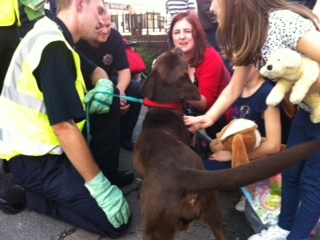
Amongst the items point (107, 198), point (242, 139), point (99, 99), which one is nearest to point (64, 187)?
point (107, 198)

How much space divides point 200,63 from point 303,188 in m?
1.57

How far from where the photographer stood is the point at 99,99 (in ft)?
9.54

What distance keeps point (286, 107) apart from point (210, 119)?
0.53 m

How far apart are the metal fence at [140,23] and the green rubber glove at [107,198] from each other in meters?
7.38

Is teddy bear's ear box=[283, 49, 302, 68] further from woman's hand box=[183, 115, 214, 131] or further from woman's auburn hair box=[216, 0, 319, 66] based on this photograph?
woman's hand box=[183, 115, 214, 131]

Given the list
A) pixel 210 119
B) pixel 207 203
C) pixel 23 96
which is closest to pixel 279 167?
pixel 207 203

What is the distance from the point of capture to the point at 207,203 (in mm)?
2211

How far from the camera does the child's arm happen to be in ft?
8.43

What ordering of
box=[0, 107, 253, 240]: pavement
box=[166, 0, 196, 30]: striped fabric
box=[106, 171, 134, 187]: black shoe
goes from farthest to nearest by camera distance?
box=[166, 0, 196, 30]: striped fabric, box=[106, 171, 134, 187]: black shoe, box=[0, 107, 253, 240]: pavement

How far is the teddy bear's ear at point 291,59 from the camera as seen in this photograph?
1.94 m

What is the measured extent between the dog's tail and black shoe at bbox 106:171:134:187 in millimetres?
1423

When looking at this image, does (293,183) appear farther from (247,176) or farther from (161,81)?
(161,81)

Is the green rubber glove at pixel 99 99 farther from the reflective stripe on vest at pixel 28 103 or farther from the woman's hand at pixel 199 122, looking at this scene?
the woman's hand at pixel 199 122

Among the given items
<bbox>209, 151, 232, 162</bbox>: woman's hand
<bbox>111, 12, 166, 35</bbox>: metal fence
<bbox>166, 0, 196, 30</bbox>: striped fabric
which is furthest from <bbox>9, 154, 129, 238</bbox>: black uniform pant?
<bbox>111, 12, 166, 35</bbox>: metal fence
